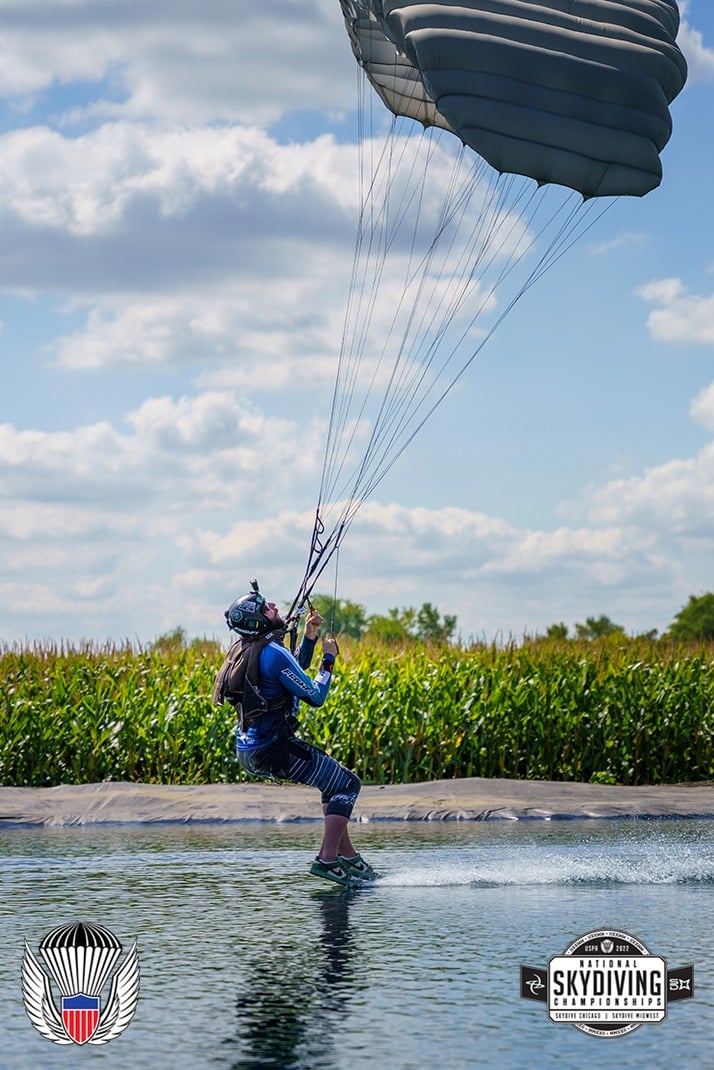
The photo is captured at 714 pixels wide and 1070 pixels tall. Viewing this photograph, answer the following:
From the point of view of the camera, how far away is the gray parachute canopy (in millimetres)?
12086

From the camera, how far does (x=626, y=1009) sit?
704cm

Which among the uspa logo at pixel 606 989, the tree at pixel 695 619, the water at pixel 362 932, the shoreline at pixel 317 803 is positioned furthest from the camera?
the tree at pixel 695 619

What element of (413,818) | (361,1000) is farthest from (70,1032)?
(413,818)

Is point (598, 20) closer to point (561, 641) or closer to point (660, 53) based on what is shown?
point (660, 53)

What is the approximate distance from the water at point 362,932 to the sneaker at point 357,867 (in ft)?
0.64

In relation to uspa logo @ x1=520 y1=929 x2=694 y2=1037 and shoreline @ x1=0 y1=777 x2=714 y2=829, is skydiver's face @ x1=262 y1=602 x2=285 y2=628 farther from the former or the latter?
shoreline @ x1=0 y1=777 x2=714 y2=829

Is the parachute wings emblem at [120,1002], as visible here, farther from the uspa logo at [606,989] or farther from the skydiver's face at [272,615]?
the skydiver's face at [272,615]

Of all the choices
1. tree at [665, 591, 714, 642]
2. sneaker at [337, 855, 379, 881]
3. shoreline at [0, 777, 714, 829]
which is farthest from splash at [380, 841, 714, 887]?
tree at [665, 591, 714, 642]

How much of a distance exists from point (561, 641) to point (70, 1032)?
53.2 feet

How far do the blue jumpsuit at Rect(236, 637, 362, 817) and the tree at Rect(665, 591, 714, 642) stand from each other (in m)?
70.0

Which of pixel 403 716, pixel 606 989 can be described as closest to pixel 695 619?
pixel 403 716

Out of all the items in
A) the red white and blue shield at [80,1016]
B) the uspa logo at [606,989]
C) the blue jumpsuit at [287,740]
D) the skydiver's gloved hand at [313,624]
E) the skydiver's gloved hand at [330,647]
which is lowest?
the red white and blue shield at [80,1016]

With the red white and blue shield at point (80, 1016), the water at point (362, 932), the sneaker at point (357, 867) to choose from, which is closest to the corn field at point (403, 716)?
the water at point (362, 932)

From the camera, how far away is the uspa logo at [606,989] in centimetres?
696
